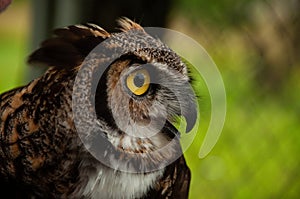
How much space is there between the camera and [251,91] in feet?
11.8

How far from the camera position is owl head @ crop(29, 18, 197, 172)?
5.84ft

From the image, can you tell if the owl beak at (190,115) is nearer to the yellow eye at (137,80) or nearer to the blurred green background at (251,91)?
the yellow eye at (137,80)

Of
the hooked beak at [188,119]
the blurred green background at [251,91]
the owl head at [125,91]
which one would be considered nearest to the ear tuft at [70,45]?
the owl head at [125,91]

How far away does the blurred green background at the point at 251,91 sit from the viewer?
338 cm

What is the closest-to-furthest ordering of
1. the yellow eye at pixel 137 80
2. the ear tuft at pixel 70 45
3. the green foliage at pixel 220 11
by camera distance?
the yellow eye at pixel 137 80 → the ear tuft at pixel 70 45 → the green foliage at pixel 220 11

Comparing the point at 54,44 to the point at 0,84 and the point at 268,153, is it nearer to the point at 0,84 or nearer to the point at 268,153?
the point at 268,153

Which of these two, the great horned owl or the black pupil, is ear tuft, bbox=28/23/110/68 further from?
the black pupil

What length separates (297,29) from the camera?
3.39 m

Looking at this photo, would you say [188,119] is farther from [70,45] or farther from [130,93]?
[70,45]

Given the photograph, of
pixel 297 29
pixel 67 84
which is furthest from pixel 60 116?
pixel 297 29

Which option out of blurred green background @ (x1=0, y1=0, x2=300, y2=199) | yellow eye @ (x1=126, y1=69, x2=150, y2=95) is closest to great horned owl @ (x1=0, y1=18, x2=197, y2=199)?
yellow eye @ (x1=126, y1=69, x2=150, y2=95)

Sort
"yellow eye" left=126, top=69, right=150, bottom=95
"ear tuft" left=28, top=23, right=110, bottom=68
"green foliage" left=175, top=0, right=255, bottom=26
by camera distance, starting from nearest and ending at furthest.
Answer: "yellow eye" left=126, top=69, right=150, bottom=95 < "ear tuft" left=28, top=23, right=110, bottom=68 < "green foliage" left=175, top=0, right=255, bottom=26

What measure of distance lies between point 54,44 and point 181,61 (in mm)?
329

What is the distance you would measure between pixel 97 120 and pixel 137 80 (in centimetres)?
13
